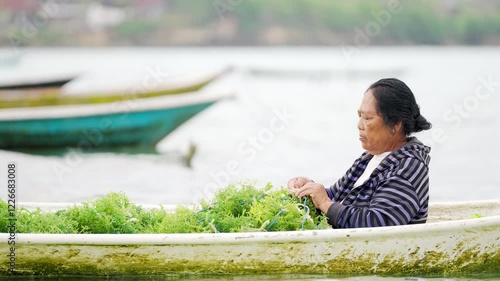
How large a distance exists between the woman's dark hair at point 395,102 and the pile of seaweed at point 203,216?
0.68 metres

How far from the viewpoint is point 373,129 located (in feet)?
16.5

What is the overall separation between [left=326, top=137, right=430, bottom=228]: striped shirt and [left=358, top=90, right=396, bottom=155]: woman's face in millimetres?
91

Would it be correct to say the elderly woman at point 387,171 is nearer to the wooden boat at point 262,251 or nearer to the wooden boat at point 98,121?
the wooden boat at point 262,251

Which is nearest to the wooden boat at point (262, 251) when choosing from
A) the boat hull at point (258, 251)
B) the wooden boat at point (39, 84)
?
the boat hull at point (258, 251)

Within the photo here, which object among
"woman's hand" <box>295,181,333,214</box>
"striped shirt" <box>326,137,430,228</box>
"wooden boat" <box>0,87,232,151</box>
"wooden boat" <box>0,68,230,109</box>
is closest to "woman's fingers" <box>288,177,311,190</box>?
"woman's hand" <box>295,181,333,214</box>

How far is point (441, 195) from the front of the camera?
11352 mm

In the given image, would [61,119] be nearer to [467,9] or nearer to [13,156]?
[13,156]

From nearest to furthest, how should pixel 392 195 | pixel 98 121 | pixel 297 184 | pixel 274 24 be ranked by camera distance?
pixel 392 195 → pixel 297 184 → pixel 98 121 → pixel 274 24

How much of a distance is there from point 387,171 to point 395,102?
1.23 ft

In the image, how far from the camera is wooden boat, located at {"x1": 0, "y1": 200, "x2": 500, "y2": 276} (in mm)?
5055

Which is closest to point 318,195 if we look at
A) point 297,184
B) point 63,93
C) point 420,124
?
point 297,184

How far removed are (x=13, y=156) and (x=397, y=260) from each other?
10.5 m

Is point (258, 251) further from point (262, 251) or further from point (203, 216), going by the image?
point (203, 216)

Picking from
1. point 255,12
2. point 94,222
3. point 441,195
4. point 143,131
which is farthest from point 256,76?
point 94,222
